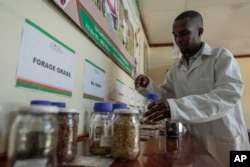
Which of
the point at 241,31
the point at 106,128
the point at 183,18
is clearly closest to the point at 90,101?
the point at 106,128

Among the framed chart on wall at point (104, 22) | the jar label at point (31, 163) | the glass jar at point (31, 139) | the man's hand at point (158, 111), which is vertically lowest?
the jar label at point (31, 163)

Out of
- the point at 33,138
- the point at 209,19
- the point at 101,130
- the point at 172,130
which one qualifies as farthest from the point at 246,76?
the point at 33,138

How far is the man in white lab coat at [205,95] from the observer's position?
80 cm

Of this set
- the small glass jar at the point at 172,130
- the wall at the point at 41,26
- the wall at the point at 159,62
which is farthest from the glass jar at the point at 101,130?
the wall at the point at 159,62

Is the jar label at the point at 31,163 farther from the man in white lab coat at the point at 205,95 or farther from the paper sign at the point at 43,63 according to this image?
the man in white lab coat at the point at 205,95

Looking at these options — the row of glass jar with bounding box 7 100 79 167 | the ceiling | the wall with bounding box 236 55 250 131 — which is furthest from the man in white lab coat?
the wall with bounding box 236 55 250 131

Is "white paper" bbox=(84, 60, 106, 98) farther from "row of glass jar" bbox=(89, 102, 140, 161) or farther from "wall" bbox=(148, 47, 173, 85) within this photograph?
"wall" bbox=(148, 47, 173, 85)

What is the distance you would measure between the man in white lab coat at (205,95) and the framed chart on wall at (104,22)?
308mm

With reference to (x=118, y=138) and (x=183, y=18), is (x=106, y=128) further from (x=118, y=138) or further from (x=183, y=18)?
(x=183, y=18)

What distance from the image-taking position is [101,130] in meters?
0.56

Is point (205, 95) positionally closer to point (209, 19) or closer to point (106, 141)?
point (106, 141)

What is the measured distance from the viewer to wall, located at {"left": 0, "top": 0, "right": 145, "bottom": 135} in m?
0.44

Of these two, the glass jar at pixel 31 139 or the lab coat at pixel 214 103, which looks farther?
the lab coat at pixel 214 103

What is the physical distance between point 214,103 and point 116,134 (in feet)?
1.77
